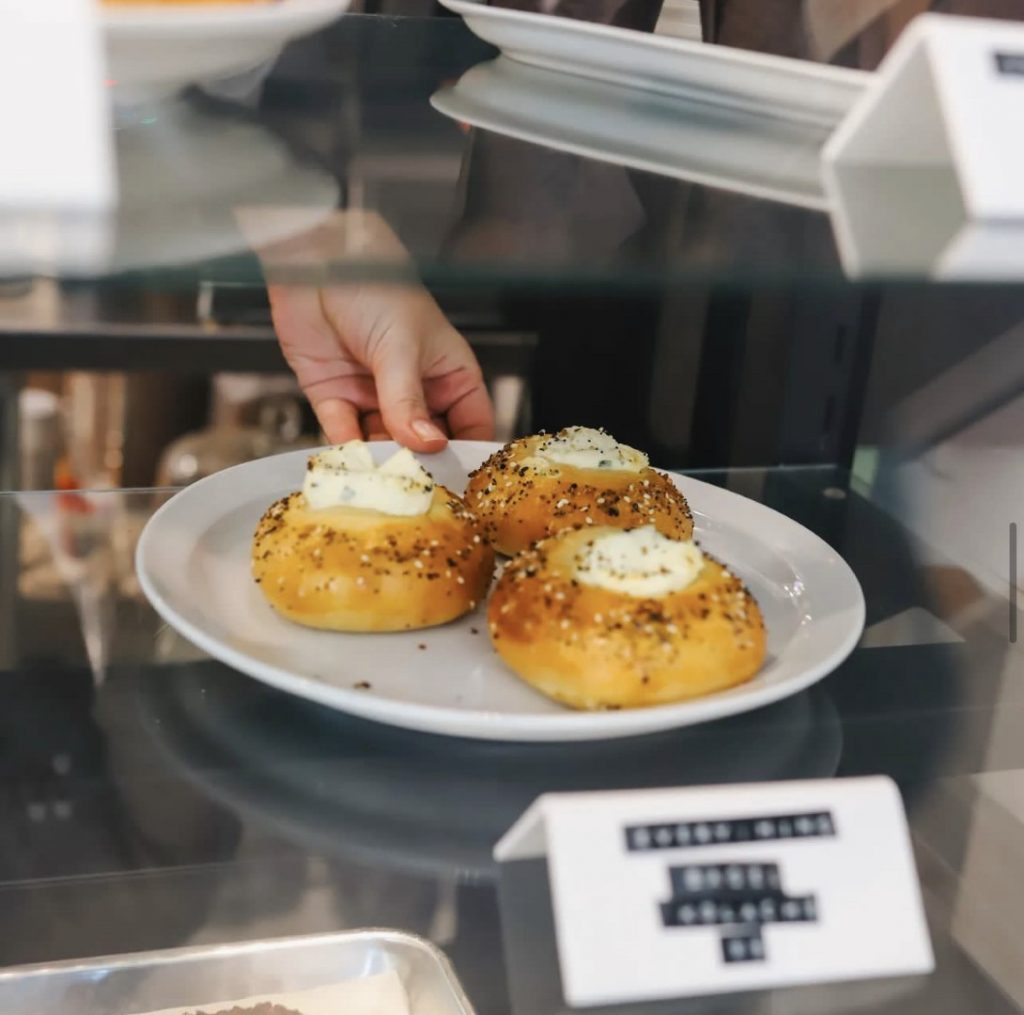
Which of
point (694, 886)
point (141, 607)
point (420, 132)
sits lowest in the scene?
point (141, 607)

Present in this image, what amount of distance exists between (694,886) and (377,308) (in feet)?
2.51

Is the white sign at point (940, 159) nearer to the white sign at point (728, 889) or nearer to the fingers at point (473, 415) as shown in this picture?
the white sign at point (728, 889)

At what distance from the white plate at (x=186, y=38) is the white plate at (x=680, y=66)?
0.69ft

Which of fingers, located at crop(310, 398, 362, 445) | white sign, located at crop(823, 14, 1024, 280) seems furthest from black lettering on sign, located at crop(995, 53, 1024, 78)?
fingers, located at crop(310, 398, 362, 445)

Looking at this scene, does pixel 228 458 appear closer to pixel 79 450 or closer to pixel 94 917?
pixel 79 450

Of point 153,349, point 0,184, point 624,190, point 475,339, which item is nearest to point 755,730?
point 624,190

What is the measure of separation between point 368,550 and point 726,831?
0.35 metres

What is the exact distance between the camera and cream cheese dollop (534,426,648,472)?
Answer: 1035 millimetres

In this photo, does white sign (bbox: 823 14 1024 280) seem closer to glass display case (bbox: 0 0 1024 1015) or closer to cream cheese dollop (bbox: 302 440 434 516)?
glass display case (bbox: 0 0 1024 1015)

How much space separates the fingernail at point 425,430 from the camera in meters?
1.15

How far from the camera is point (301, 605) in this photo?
34.0 inches

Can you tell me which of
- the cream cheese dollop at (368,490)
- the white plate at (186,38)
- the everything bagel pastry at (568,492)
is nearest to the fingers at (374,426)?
the everything bagel pastry at (568,492)

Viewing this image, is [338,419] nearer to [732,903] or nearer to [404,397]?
[404,397]

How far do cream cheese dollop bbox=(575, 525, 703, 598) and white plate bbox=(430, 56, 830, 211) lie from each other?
25 cm
